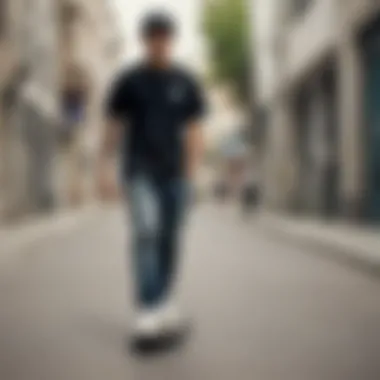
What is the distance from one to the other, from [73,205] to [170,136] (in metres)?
22.6

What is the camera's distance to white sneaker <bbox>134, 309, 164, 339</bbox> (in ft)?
13.1

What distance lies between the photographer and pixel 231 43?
2952 cm

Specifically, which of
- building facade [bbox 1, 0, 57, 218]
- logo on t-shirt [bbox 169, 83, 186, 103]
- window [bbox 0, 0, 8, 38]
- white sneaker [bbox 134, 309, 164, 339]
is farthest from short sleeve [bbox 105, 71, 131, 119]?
window [bbox 0, 0, 8, 38]

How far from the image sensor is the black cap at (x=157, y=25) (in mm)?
3861

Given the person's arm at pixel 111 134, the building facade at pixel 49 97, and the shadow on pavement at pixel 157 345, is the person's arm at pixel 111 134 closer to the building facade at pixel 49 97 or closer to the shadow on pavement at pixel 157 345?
the shadow on pavement at pixel 157 345

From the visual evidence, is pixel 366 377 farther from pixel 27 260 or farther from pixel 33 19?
pixel 33 19

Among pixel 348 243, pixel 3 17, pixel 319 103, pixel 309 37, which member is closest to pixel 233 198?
pixel 319 103

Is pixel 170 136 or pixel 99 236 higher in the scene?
pixel 170 136

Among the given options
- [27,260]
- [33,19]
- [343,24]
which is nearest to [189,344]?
[27,260]

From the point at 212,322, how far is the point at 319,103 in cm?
1342

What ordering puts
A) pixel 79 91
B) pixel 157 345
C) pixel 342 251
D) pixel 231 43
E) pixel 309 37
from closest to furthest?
pixel 157 345 < pixel 342 251 < pixel 309 37 < pixel 79 91 < pixel 231 43

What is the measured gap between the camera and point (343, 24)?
14.0 meters

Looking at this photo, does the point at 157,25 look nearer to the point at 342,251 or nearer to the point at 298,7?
the point at 342,251

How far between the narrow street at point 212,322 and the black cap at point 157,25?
3.90ft
